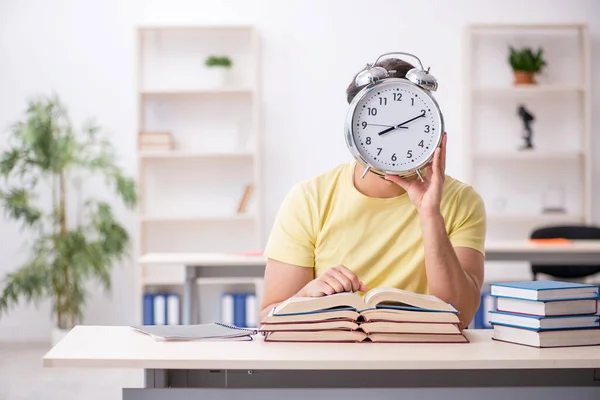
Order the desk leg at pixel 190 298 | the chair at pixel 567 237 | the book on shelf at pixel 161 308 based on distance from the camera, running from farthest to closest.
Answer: the book on shelf at pixel 161 308, the chair at pixel 567 237, the desk leg at pixel 190 298

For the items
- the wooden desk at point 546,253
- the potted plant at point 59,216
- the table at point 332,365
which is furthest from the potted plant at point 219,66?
the table at point 332,365

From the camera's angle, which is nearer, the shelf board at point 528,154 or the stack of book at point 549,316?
the stack of book at point 549,316

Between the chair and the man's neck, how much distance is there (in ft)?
10.6

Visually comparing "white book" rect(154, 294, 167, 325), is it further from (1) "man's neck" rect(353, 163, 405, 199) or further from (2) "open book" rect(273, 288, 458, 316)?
(2) "open book" rect(273, 288, 458, 316)

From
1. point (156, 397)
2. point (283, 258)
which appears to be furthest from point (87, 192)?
point (156, 397)

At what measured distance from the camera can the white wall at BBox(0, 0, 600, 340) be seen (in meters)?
5.71

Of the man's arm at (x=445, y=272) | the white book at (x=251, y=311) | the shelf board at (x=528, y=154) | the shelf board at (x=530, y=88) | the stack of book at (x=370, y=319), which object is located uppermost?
the shelf board at (x=530, y=88)

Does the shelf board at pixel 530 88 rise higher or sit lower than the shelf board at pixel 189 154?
higher

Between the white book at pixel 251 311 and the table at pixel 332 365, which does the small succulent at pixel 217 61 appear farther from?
the table at pixel 332 365

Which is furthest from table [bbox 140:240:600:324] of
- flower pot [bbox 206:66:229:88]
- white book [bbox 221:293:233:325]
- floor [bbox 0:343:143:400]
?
flower pot [bbox 206:66:229:88]

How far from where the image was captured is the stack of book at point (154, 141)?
18.0 ft

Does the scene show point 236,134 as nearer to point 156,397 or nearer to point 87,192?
point 87,192

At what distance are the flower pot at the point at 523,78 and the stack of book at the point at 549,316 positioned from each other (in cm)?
402

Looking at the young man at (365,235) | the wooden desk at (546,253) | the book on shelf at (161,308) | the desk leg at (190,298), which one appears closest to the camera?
the young man at (365,235)
